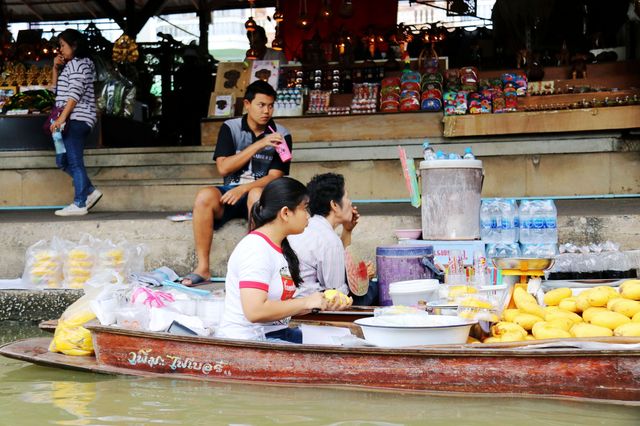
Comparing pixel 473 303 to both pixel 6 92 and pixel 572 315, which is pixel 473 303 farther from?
pixel 6 92

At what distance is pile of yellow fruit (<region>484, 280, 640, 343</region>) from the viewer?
13.6 feet

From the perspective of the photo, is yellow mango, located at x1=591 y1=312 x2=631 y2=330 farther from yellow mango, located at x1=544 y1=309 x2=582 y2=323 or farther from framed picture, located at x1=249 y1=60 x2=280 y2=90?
framed picture, located at x1=249 y1=60 x2=280 y2=90

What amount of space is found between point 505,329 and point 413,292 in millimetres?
554

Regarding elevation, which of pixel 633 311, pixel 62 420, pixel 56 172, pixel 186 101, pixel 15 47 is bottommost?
pixel 62 420

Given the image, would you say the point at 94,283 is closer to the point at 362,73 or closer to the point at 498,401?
the point at 498,401

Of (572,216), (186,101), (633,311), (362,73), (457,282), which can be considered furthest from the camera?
(186,101)

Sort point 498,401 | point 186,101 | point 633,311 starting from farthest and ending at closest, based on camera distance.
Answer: point 186,101 < point 633,311 < point 498,401

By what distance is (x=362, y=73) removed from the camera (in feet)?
34.6

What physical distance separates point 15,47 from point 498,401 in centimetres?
1138

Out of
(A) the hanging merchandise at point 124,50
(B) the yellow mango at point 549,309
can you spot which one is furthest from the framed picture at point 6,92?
(B) the yellow mango at point 549,309

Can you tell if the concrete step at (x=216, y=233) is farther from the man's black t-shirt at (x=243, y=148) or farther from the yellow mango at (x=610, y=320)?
the yellow mango at (x=610, y=320)

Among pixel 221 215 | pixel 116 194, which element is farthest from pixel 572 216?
pixel 116 194

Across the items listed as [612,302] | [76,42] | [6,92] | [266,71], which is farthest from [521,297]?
[6,92]

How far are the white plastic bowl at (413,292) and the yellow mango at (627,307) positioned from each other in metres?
0.90
